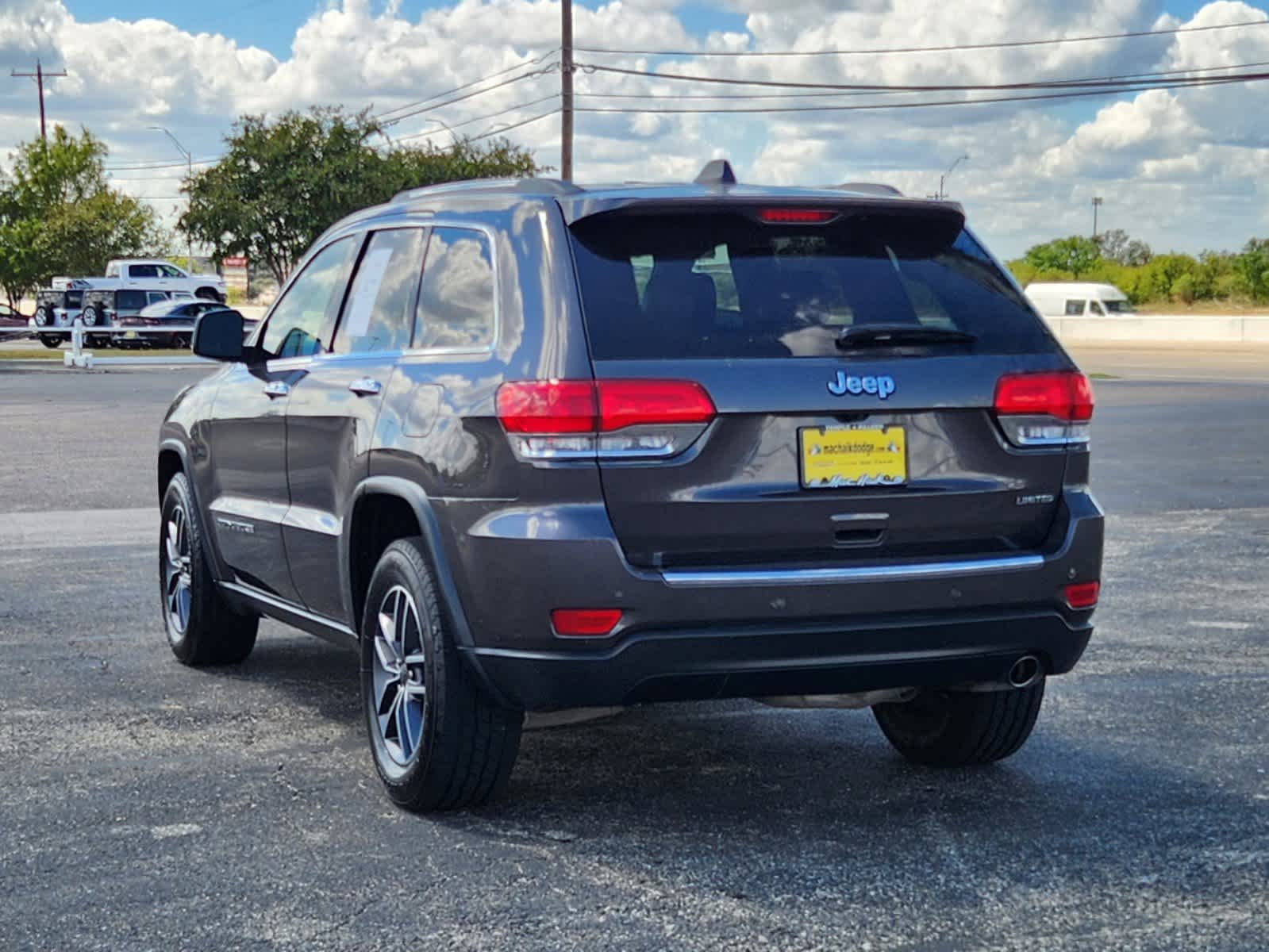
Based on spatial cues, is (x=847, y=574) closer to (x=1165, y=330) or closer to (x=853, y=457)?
(x=853, y=457)

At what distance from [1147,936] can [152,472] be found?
12525mm

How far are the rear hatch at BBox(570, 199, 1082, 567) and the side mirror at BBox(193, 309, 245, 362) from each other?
6.77 ft

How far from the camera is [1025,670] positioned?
5.16 metres

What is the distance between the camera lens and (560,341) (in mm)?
4789

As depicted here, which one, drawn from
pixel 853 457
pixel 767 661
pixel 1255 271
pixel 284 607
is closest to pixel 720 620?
pixel 767 661

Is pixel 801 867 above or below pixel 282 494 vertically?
below

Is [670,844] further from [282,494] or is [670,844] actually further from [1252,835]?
[282,494]

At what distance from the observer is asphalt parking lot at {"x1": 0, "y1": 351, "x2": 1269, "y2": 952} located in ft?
14.3

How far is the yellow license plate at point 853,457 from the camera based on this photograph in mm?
4816

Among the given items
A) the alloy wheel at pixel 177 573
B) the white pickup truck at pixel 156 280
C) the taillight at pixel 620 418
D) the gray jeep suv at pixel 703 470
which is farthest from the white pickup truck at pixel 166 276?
the taillight at pixel 620 418

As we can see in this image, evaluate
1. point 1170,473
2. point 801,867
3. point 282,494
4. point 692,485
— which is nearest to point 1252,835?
point 801,867

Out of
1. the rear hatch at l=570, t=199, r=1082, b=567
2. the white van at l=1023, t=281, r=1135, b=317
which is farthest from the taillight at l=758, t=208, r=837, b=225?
the white van at l=1023, t=281, r=1135, b=317

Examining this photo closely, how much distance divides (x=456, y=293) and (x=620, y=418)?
956 millimetres

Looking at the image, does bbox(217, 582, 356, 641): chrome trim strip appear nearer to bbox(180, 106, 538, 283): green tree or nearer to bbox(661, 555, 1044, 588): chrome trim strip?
bbox(661, 555, 1044, 588): chrome trim strip
